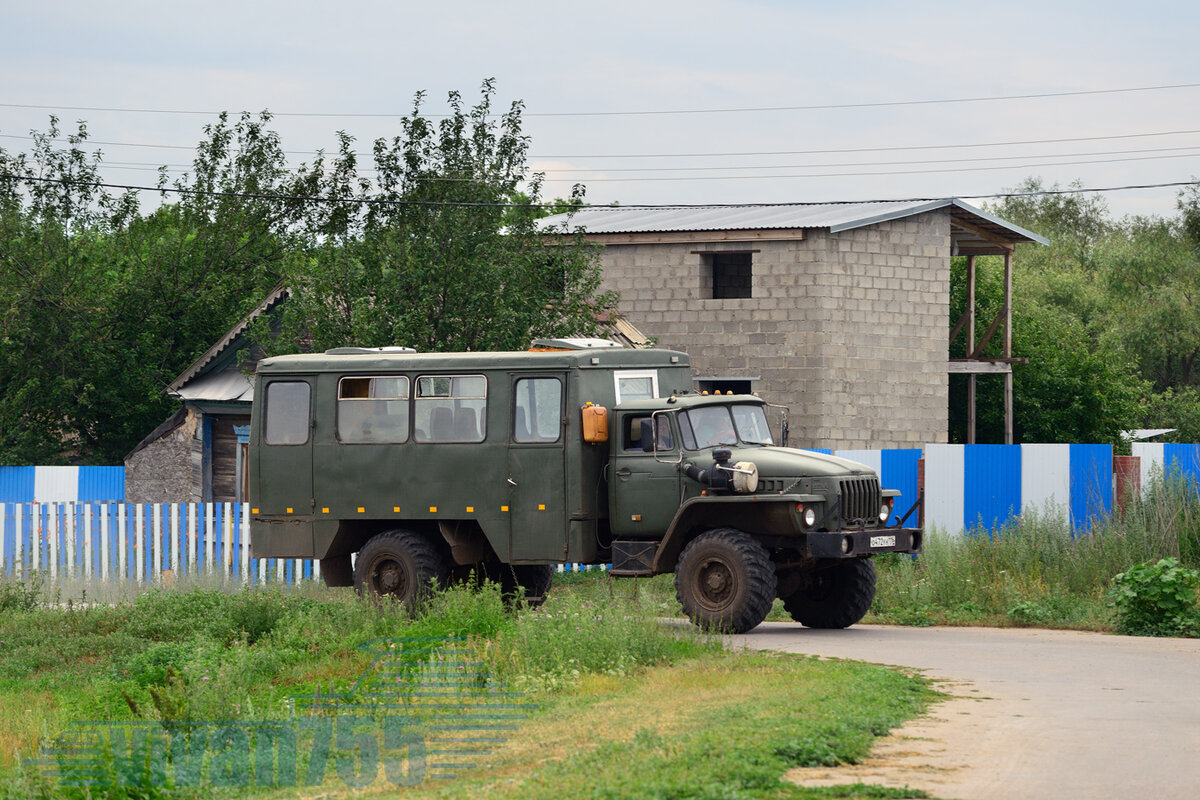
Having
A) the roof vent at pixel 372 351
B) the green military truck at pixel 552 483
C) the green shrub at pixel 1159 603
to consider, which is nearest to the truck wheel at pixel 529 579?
the green military truck at pixel 552 483

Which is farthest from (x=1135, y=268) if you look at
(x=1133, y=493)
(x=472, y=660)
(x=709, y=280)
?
(x=472, y=660)

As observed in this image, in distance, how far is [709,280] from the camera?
109 ft

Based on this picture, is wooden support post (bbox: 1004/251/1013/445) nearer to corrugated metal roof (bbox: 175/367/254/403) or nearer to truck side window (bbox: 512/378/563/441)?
corrugated metal roof (bbox: 175/367/254/403)

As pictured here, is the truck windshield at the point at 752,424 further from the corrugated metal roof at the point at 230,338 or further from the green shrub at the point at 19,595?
the corrugated metal roof at the point at 230,338

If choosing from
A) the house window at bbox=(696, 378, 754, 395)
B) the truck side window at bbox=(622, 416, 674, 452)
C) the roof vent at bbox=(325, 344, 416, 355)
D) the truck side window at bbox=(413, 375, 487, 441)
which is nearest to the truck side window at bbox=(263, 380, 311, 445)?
the roof vent at bbox=(325, 344, 416, 355)

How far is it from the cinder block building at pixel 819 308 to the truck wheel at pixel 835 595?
554 inches

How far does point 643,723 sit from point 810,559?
20.2ft

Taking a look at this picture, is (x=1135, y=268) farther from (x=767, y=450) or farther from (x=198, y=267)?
(x=767, y=450)

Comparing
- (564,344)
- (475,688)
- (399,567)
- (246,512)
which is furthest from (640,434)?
(246,512)

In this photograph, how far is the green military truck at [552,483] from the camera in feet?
51.1

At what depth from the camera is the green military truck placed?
15570 millimetres

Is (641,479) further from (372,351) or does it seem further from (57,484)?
(57,484)

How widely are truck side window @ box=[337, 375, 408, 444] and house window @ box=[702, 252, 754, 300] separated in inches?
679

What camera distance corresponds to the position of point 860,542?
50.6 ft
